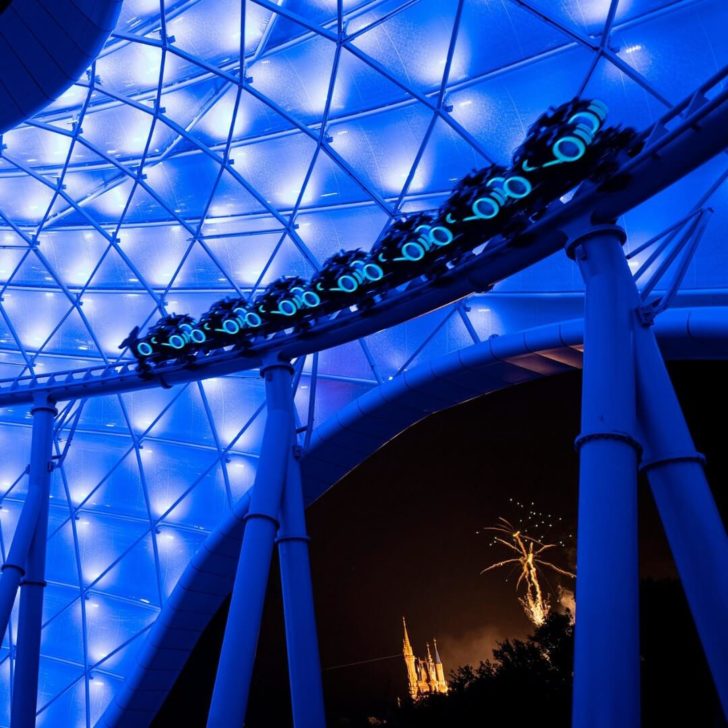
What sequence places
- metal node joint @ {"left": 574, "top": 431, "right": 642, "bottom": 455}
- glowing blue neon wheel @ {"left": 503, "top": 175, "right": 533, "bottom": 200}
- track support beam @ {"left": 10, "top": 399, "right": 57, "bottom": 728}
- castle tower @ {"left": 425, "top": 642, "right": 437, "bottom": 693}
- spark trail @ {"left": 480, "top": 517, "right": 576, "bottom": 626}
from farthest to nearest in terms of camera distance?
spark trail @ {"left": 480, "top": 517, "right": 576, "bottom": 626}, castle tower @ {"left": 425, "top": 642, "right": 437, "bottom": 693}, track support beam @ {"left": 10, "top": 399, "right": 57, "bottom": 728}, glowing blue neon wheel @ {"left": 503, "top": 175, "right": 533, "bottom": 200}, metal node joint @ {"left": 574, "top": 431, "right": 642, "bottom": 455}

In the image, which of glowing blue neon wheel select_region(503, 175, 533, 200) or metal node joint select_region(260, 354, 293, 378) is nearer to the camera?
glowing blue neon wheel select_region(503, 175, 533, 200)

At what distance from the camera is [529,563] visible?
103ft

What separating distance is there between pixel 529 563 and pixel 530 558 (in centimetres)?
21

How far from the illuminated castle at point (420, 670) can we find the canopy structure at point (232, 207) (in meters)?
7.79

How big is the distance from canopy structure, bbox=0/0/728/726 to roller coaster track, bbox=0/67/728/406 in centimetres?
137

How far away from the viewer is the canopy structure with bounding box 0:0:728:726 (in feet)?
75.9

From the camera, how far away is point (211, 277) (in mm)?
33594

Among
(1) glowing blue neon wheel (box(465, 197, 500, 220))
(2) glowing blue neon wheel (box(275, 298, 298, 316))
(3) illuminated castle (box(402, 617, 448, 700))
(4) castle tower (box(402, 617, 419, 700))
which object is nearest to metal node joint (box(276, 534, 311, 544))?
(2) glowing blue neon wheel (box(275, 298, 298, 316))

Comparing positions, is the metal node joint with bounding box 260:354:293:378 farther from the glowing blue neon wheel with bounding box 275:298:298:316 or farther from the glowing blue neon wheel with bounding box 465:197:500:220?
the glowing blue neon wheel with bounding box 465:197:500:220

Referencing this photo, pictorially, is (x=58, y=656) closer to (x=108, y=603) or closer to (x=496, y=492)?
(x=108, y=603)

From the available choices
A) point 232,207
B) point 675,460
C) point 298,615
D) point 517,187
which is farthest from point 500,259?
point 232,207

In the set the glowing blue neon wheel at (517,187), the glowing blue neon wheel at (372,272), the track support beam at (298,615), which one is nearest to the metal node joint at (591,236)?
the glowing blue neon wheel at (517,187)

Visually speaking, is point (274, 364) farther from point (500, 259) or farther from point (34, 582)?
point (34, 582)

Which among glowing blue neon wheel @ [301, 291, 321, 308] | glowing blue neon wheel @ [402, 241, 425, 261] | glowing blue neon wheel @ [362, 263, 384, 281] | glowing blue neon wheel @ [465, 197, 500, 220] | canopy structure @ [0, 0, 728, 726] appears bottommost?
glowing blue neon wheel @ [465, 197, 500, 220]
